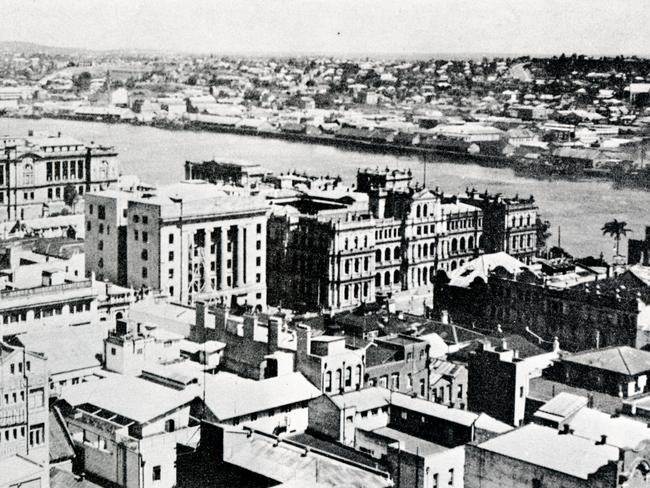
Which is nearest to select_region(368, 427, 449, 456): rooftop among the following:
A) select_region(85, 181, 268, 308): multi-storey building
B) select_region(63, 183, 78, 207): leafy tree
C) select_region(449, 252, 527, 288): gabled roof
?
select_region(449, 252, 527, 288): gabled roof

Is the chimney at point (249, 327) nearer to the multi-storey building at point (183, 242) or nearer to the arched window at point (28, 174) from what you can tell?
the multi-storey building at point (183, 242)

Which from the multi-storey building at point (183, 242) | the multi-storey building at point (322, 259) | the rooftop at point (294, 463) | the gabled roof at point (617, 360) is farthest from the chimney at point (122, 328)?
the multi-storey building at point (322, 259)

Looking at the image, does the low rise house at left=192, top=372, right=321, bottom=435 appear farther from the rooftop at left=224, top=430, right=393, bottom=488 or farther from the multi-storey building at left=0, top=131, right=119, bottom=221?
the multi-storey building at left=0, top=131, right=119, bottom=221

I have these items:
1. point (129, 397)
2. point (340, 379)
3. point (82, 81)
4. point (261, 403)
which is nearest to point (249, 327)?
point (340, 379)

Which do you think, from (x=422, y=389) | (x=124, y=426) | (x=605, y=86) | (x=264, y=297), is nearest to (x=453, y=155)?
(x=605, y=86)

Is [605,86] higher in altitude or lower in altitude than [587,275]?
higher

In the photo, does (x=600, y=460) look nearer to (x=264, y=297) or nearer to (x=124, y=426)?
(x=124, y=426)
